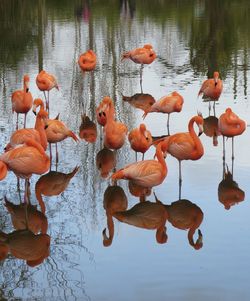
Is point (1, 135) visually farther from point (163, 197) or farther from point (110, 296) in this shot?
point (110, 296)

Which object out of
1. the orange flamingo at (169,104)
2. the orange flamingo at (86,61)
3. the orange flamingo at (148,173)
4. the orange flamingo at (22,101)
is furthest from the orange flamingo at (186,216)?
the orange flamingo at (86,61)

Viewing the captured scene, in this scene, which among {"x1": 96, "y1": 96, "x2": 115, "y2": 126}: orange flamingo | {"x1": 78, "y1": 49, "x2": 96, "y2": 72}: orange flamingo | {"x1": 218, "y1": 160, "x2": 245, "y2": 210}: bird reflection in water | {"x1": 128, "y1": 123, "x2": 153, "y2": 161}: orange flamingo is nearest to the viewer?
{"x1": 218, "y1": 160, "x2": 245, "y2": 210}: bird reflection in water

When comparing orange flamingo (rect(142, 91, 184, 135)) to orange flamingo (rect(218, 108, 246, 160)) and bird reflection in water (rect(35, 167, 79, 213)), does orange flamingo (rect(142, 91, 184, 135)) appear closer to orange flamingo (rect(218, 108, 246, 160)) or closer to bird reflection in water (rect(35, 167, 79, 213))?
orange flamingo (rect(218, 108, 246, 160))

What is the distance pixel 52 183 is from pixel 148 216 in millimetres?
1395

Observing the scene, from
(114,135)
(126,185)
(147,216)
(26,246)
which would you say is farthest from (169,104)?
(26,246)

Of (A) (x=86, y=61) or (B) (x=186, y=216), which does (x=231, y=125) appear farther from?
(A) (x=86, y=61)

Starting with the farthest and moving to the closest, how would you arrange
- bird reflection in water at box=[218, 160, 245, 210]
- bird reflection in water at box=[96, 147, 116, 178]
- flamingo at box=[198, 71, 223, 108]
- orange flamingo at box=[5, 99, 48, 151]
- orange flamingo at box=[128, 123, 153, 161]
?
flamingo at box=[198, 71, 223, 108] → bird reflection in water at box=[96, 147, 116, 178] → orange flamingo at box=[128, 123, 153, 161] → orange flamingo at box=[5, 99, 48, 151] → bird reflection in water at box=[218, 160, 245, 210]

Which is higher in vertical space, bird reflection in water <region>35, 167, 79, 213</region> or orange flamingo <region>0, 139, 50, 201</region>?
orange flamingo <region>0, 139, 50, 201</region>

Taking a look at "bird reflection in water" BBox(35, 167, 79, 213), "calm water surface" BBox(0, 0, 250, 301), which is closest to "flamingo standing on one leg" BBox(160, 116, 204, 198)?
"calm water surface" BBox(0, 0, 250, 301)

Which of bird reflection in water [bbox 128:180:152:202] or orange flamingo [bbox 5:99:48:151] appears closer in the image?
bird reflection in water [bbox 128:180:152:202]

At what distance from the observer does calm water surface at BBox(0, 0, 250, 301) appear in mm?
5422

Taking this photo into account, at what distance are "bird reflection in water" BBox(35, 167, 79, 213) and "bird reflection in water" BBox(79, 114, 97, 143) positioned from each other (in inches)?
58.1

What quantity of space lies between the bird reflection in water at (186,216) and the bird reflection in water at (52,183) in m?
1.21

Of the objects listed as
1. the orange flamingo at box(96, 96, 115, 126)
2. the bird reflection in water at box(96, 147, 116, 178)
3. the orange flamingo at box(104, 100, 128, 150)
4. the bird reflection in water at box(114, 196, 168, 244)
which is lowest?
the bird reflection in water at box(114, 196, 168, 244)
